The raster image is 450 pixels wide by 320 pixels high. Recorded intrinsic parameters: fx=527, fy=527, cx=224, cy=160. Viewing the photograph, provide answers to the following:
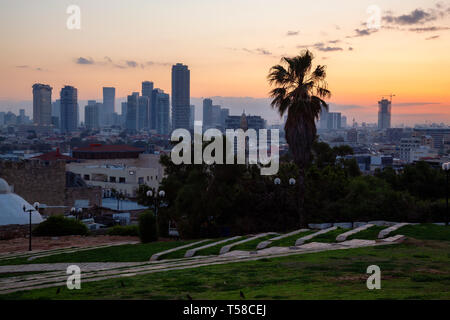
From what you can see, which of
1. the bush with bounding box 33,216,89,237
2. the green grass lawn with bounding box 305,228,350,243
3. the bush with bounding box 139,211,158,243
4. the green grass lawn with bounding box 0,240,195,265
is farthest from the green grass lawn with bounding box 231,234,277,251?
the bush with bounding box 33,216,89,237

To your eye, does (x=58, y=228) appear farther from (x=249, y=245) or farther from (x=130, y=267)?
(x=130, y=267)

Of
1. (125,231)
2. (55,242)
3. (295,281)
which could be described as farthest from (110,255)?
(295,281)

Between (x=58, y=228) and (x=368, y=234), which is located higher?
(x=368, y=234)

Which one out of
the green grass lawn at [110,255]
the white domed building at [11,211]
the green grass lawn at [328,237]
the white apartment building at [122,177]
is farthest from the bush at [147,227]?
the white apartment building at [122,177]

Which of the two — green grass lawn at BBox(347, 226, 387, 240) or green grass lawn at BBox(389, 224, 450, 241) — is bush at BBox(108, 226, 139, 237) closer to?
green grass lawn at BBox(347, 226, 387, 240)
